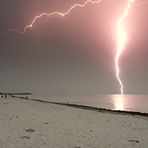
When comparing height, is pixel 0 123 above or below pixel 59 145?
above

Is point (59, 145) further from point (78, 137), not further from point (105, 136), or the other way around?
point (105, 136)

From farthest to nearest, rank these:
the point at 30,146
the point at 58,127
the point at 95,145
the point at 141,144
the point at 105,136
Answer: the point at 58,127, the point at 105,136, the point at 141,144, the point at 95,145, the point at 30,146

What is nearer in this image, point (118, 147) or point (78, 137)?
point (118, 147)

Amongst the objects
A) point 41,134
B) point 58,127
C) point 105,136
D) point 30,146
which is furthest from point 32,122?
point 30,146

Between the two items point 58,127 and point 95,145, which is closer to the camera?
point 95,145

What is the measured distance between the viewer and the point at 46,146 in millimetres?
12547

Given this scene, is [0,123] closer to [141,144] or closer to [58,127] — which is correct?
[58,127]

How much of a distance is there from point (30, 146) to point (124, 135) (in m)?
5.90

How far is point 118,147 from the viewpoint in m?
13.4

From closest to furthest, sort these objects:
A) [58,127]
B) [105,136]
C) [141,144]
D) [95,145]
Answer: [95,145], [141,144], [105,136], [58,127]

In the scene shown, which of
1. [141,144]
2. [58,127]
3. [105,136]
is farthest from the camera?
[58,127]

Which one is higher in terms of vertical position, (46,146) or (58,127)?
(58,127)

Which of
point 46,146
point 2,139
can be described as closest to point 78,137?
point 46,146

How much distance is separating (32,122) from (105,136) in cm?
449
